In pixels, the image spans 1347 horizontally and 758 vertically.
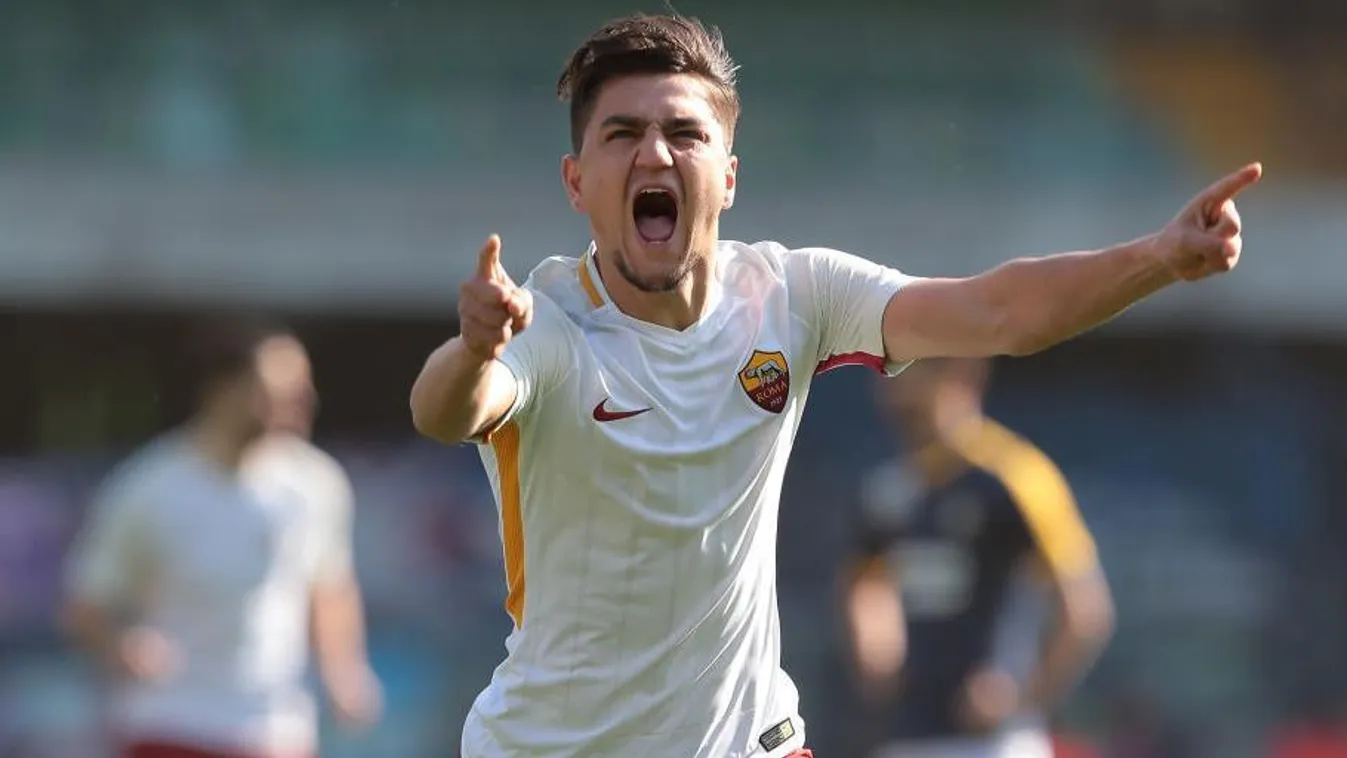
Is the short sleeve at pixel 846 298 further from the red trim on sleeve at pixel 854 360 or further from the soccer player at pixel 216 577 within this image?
the soccer player at pixel 216 577

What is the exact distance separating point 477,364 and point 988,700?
5.05 metres

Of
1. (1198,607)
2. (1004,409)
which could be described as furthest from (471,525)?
(1198,607)

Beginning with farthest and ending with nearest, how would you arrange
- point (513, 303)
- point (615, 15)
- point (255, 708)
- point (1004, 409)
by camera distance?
point (615, 15)
point (1004, 409)
point (255, 708)
point (513, 303)

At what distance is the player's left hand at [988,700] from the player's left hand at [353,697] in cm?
250

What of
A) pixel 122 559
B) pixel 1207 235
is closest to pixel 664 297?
pixel 1207 235

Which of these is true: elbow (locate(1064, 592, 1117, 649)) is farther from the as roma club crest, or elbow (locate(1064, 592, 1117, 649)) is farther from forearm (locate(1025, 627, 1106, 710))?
the as roma club crest

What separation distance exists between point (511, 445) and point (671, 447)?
0.99 ft

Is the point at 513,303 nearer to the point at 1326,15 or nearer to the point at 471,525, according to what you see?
the point at 471,525

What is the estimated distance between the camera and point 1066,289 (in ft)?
13.2

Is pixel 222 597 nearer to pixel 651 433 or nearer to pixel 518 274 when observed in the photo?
pixel 651 433

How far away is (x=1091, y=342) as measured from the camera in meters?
19.0

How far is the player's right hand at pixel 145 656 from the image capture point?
27.1 feet

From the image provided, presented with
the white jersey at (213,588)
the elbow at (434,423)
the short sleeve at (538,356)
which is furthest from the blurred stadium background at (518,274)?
the elbow at (434,423)

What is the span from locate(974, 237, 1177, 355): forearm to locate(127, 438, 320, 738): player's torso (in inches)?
196
